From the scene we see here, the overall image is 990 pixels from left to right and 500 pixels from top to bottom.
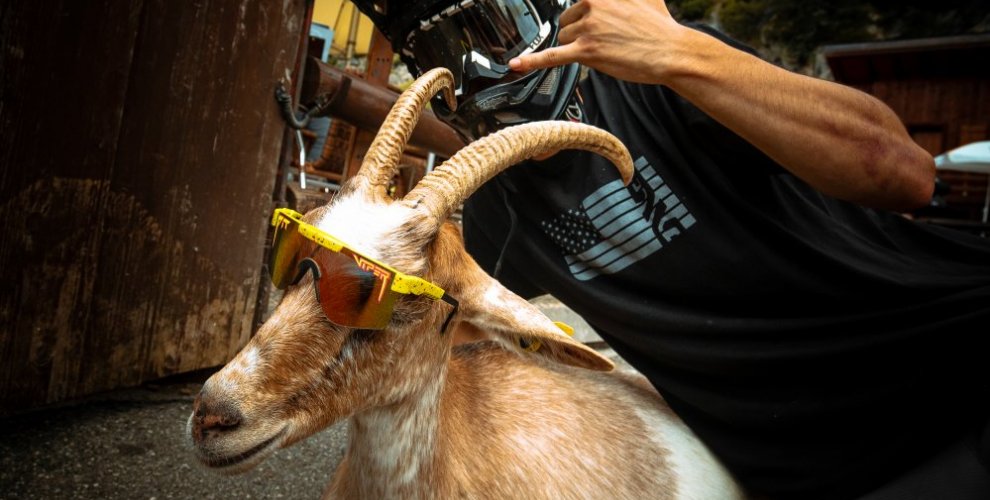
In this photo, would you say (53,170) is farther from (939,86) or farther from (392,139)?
(939,86)

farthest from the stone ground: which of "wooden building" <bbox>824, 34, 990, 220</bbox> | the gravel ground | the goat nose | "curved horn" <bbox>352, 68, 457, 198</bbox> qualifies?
"wooden building" <bbox>824, 34, 990, 220</bbox>

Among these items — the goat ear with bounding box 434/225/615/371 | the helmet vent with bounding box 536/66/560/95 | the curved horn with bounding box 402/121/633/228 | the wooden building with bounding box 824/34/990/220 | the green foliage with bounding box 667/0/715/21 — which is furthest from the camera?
the green foliage with bounding box 667/0/715/21

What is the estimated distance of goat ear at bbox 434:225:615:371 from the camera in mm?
1802

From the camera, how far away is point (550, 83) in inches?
88.8

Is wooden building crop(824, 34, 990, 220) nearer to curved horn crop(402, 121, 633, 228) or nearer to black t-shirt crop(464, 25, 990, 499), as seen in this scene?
black t-shirt crop(464, 25, 990, 499)

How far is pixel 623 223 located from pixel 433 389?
0.93m

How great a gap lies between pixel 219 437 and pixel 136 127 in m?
1.74

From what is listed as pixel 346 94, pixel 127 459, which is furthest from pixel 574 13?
pixel 127 459

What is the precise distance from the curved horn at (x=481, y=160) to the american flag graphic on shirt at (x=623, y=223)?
40cm

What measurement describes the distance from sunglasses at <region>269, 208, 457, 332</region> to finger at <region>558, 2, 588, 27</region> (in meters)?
0.99

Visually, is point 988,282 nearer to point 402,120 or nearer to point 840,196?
point 840,196

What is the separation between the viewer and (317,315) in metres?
1.52

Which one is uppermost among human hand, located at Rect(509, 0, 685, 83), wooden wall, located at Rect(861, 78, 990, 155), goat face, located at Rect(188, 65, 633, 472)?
wooden wall, located at Rect(861, 78, 990, 155)

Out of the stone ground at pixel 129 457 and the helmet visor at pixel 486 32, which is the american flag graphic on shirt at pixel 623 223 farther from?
the stone ground at pixel 129 457
